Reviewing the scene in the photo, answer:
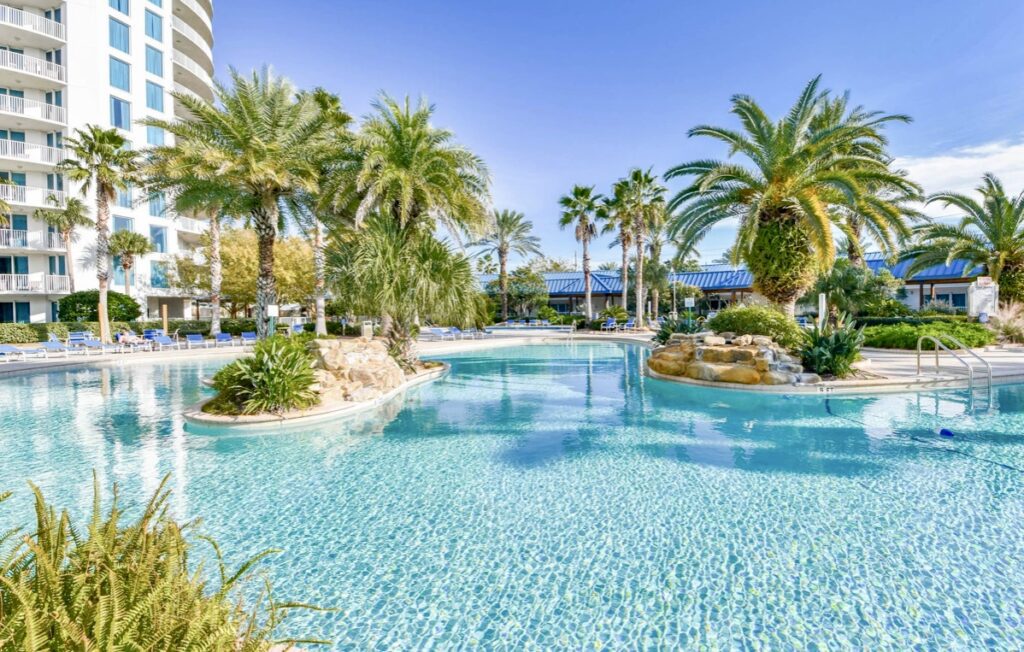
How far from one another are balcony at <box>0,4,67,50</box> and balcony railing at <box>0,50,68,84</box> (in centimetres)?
87

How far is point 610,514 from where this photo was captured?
17.7 ft

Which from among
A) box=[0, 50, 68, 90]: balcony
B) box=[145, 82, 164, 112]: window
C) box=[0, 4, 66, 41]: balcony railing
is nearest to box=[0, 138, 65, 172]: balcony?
box=[0, 50, 68, 90]: balcony

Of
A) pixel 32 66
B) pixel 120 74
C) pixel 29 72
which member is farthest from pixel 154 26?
pixel 29 72

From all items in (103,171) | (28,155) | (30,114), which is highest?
(30,114)

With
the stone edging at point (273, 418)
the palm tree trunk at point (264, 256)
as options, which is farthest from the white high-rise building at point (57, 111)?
the stone edging at point (273, 418)

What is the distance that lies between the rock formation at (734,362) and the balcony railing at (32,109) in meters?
37.1

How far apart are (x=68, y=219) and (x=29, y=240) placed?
2.75 meters

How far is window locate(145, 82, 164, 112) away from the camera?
3400cm

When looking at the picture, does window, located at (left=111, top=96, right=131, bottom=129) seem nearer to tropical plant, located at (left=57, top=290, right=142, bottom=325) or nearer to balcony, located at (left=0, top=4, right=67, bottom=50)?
balcony, located at (left=0, top=4, right=67, bottom=50)

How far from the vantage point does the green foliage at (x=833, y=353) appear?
41.8 feet

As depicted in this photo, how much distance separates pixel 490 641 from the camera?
11.2 ft

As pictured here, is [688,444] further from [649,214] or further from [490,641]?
[649,214]

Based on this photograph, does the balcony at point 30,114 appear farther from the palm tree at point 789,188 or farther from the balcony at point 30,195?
the palm tree at point 789,188

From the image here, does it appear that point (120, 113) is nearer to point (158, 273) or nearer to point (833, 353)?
point (158, 273)
